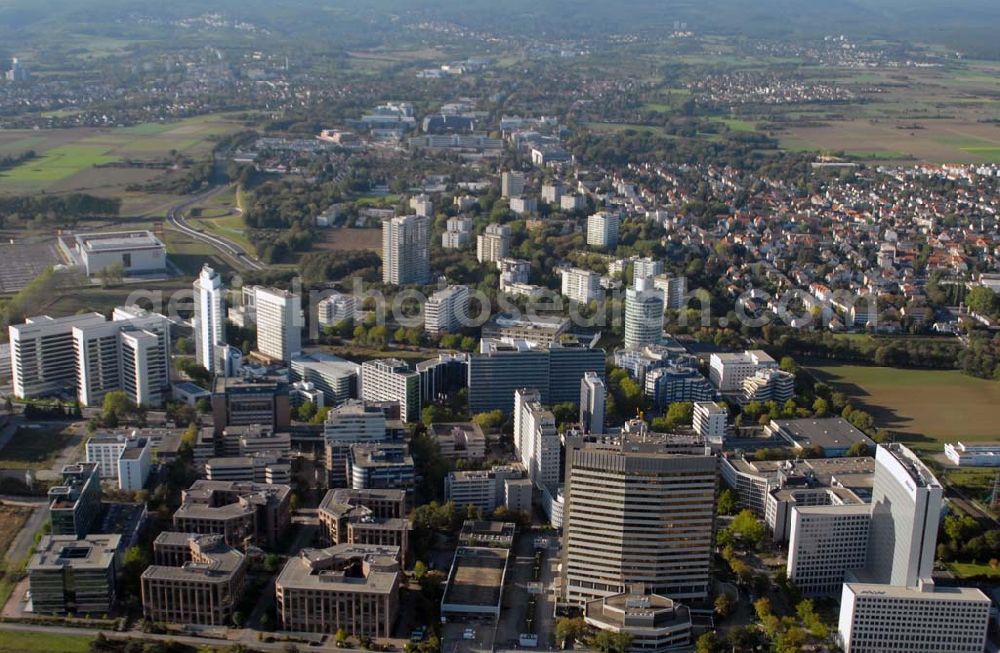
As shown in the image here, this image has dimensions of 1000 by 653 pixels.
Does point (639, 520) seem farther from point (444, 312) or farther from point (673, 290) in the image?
point (673, 290)

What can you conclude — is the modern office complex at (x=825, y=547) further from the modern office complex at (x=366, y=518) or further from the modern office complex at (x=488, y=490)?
the modern office complex at (x=366, y=518)

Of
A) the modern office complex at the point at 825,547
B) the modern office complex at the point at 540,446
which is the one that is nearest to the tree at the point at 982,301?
the modern office complex at the point at 540,446

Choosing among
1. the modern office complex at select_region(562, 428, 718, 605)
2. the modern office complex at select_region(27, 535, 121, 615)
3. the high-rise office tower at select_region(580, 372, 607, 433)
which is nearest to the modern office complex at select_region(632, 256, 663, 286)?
the high-rise office tower at select_region(580, 372, 607, 433)

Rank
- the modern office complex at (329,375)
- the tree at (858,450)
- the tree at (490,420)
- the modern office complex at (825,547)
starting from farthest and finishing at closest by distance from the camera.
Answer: the modern office complex at (329,375)
the tree at (490,420)
the tree at (858,450)
the modern office complex at (825,547)

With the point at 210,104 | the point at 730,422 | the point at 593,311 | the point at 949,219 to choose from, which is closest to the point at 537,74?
the point at 210,104

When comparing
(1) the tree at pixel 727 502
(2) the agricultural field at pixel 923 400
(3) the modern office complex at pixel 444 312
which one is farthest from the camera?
(3) the modern office complex at pixel 444 312

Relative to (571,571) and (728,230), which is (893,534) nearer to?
(571,571)
